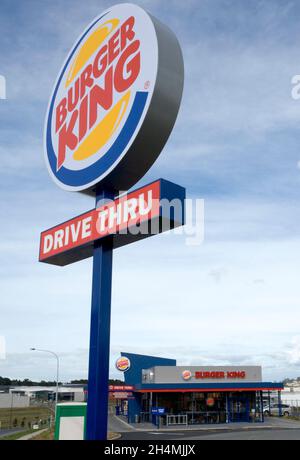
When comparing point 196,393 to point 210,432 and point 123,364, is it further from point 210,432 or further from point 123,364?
point 210,432

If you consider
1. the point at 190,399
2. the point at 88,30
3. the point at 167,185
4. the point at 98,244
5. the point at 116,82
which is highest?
the point at 88,30

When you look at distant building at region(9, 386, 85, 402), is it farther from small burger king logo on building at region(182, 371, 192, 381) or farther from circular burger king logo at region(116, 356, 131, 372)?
small burger king logo on building at region(182, 371, 192, 381)

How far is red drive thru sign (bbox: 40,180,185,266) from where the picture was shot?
11.3 meters

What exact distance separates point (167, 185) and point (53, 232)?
4.72 metres

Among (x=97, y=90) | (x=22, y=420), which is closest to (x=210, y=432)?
Result: (x=22, y=420)

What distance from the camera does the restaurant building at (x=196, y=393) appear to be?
1891 inches

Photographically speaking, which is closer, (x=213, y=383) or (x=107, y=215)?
(x=107, y=215)

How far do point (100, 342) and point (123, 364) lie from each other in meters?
39.6

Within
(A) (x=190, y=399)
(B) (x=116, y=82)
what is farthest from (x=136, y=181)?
(A) (x=190, y=399)

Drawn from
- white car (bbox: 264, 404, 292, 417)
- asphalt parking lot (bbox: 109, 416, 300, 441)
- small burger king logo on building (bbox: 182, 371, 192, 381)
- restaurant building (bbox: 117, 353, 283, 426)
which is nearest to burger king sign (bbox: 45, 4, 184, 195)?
asphalt parking lot (bbox: 109, 416, 300, 441)

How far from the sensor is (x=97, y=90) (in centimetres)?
1336
